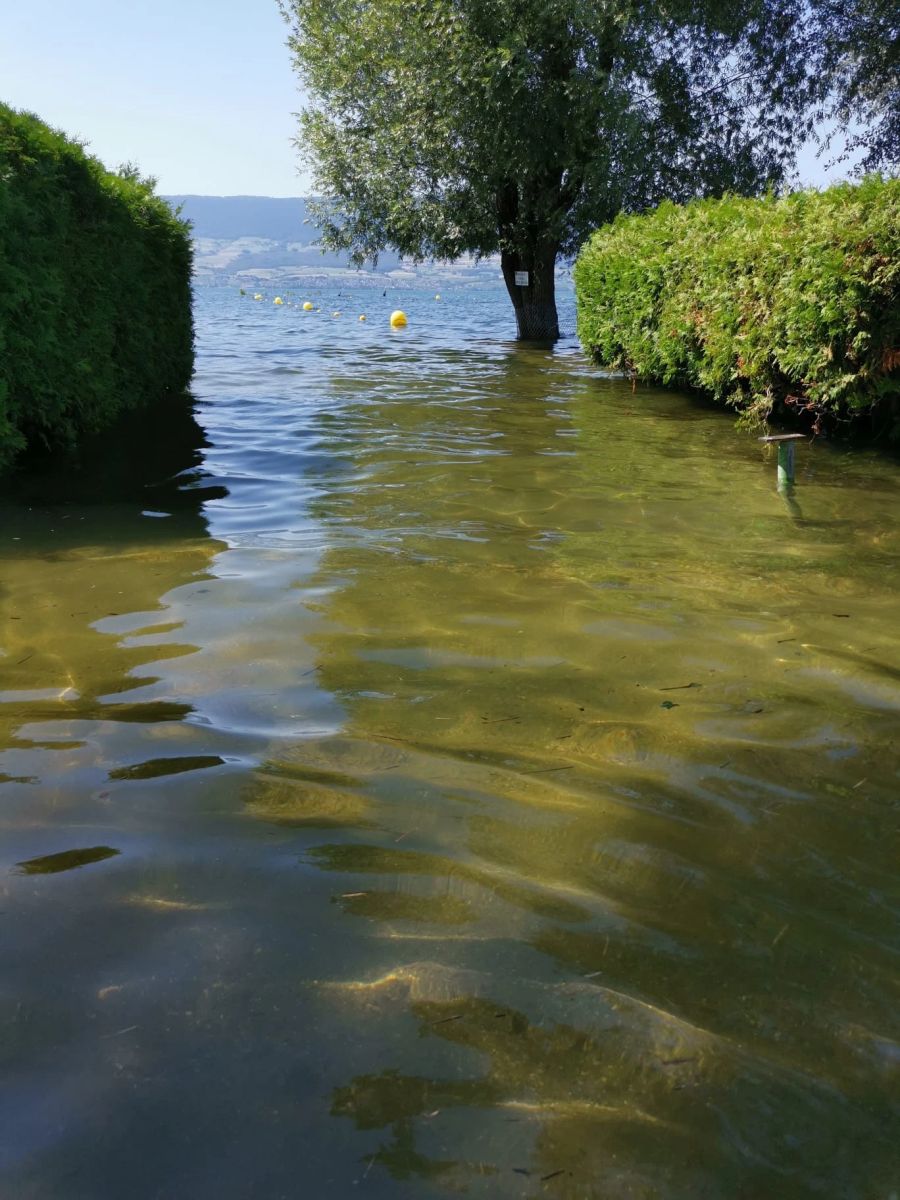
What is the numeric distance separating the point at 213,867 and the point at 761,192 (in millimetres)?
21702

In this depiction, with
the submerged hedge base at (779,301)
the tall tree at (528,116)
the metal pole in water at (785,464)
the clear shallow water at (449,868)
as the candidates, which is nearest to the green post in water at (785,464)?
the metal pole in water at (785,464)

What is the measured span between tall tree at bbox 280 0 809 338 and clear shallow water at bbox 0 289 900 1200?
16.2 metres

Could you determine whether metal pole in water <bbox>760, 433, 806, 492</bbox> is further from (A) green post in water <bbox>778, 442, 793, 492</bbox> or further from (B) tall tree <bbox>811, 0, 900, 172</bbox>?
(B) tall tree <bbox>811, 0, 900, 172</bbox>

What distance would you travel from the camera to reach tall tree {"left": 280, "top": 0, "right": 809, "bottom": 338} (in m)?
18.6

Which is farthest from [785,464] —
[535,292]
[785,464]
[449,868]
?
[535,292]

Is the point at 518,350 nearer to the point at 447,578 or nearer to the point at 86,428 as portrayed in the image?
the point at 86,428

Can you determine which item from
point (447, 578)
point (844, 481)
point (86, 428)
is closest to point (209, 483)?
point (86, 428)

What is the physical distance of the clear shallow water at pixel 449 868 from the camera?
1643mm

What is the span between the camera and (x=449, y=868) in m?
2.40

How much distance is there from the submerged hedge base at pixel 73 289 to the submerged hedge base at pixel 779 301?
20.5 ft

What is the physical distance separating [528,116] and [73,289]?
541 inches

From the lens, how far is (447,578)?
16.0 feet

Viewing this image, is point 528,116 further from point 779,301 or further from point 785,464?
point 785,464

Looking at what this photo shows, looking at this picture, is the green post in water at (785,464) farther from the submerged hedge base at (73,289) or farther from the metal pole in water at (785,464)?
the submerged hedge base at (73,289)
